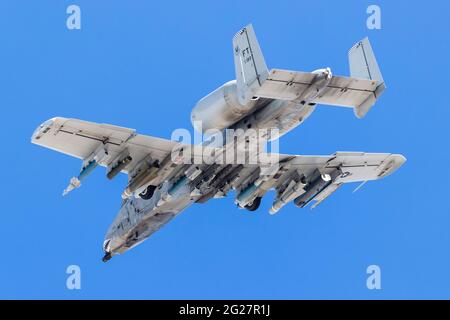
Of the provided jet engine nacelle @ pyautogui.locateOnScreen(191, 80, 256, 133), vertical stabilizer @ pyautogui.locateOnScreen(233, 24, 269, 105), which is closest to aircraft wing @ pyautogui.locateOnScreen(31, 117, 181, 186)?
jet engine nacelle @ pyautogui.locateOnScreen(191, 80, 256, 133)

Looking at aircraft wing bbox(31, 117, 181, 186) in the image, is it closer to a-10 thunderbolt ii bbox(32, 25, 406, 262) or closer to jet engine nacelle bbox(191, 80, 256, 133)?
a-10 thunderbolt ii bbox(32, 25, 406, 262)

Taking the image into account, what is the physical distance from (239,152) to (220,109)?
4.30 meters

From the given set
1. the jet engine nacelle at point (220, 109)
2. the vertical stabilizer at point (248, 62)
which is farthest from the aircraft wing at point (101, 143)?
the vertical stabilizer at point (248, 62)

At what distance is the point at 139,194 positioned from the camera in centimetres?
4553

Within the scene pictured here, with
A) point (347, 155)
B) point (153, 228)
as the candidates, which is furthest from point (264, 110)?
point (153, 228)

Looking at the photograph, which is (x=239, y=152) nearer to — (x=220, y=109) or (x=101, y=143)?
(x=220, y=109)

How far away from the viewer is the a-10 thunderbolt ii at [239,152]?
36.9m

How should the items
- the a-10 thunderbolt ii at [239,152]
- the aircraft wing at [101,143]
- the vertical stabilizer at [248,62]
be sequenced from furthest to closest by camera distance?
the aircraft wing at [101,143]
the a-10 thunderbolt ii at [239,152]
the vertical stabilizer at [248,62]

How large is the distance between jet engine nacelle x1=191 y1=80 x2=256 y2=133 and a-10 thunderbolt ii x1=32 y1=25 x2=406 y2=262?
0.04m

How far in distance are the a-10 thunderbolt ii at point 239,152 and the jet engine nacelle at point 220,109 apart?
0.14 feet

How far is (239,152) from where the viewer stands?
4344cm

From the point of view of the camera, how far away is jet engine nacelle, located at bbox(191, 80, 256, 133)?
3900 cm

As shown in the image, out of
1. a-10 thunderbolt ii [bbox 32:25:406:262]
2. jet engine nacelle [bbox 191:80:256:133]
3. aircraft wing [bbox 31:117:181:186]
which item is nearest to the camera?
a-10 thunderbolt ii [bbox 32:25:406:262]

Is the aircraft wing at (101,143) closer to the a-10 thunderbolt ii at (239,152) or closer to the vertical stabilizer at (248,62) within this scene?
the a-10 thunderbolt ii at (239,152)
